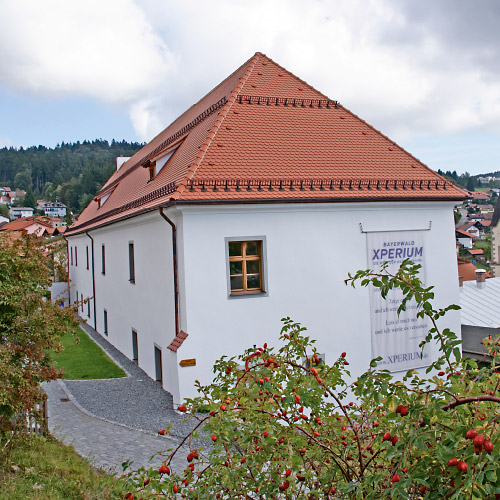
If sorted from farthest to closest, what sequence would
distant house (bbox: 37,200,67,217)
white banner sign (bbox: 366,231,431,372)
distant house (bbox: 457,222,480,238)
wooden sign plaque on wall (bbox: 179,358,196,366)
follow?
distant house (bbox: 37,200,67,217) < distant house (bbox: 457,222,480,238) < white banner sign (bbox: 366,231,431,372) < wooden sign plaque on wall (bbox: 179,358,196,366)

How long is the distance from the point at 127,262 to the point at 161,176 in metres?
3.61

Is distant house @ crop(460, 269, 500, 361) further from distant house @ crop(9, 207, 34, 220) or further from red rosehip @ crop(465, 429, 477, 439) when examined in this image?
distant house @ crop(9, 207, 34, 220)

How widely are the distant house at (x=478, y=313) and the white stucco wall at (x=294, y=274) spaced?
2782 mm

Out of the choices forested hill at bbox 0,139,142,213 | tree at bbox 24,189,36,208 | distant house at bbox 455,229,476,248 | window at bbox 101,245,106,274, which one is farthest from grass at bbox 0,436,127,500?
tree at bbox 24,189,36,208

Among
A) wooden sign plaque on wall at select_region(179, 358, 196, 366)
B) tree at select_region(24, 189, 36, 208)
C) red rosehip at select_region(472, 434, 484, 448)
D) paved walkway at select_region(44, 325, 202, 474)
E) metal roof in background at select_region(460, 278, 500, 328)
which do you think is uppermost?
tree at select_region(24, 189, 36, 208)

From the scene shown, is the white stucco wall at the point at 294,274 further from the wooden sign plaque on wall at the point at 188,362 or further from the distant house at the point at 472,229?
the distant house at the point at 472,229

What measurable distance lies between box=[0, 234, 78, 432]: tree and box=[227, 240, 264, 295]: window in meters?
4.79

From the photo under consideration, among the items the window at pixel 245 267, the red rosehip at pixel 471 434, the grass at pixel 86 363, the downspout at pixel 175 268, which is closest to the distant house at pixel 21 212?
the grass at pixel 86 363

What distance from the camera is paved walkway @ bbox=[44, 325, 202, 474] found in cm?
939

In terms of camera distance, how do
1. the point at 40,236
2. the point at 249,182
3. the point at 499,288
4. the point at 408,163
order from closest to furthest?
the point at 40,236 → the point at 249,182 → the point at 408,163 → the point at 499,288

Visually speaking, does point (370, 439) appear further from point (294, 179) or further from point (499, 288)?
point (499, 288)

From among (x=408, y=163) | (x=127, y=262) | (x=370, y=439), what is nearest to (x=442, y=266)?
(x=408, y=163)

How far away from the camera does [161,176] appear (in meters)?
15.4

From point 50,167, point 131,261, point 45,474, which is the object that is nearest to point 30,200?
point 50,167
